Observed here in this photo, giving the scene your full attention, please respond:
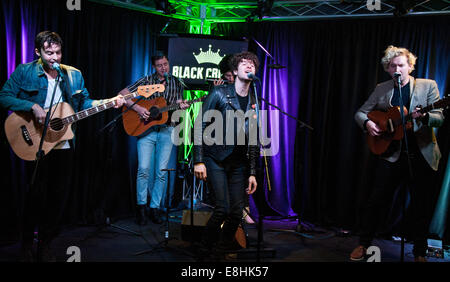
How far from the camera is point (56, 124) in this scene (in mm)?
4070

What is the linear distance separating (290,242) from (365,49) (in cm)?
335

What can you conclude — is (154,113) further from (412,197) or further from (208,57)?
(412,197)

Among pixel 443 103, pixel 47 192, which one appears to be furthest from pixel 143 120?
pixel 443 103

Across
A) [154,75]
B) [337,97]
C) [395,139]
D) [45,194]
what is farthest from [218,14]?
[45,194]

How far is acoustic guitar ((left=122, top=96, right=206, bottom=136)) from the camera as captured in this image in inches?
229

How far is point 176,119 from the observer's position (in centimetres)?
607

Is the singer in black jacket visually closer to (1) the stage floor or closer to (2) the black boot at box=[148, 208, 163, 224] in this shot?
(1) the stage floor

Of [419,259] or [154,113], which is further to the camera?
[154,113]

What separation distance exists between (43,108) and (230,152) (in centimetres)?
207

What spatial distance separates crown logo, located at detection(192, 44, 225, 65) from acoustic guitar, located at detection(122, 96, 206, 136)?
107 cm

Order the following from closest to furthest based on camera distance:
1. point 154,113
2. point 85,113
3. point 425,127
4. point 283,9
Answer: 1. point 85,113
2. point 425,127
3. point 154,113
4. point 283,9

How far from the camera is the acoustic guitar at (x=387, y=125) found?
439 centimetres

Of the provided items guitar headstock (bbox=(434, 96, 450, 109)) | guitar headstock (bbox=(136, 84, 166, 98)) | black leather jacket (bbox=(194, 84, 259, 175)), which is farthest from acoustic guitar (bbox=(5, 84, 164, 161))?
guitar headstock (bbox=(434, 96, 450, 109))

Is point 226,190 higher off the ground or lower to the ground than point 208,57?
lower
